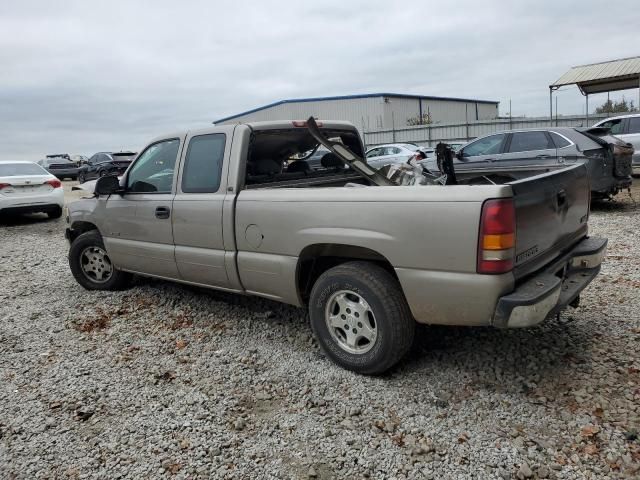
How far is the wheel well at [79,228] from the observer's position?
559 centimetres

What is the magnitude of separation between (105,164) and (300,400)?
23.6 metres

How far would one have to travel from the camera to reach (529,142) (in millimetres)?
9391

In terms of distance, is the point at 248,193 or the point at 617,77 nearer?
the point at 248,193

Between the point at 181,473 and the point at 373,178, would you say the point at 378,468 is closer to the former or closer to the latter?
the point at 181,473

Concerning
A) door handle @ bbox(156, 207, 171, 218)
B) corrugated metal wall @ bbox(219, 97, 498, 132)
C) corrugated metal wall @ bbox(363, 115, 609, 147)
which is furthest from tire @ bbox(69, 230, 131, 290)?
corrugated metal wall @ bbox(219, 97, 498, 132)

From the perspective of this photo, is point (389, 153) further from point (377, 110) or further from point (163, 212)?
point (377, 110)

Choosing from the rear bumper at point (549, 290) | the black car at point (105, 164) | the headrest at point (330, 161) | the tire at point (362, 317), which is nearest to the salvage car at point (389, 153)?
the black car at point (105, 164)

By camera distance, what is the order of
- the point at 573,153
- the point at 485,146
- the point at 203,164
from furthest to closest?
the point at 485,146, the point at 573,153, the point at 203,164

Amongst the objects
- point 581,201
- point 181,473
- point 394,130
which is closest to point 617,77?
point 394,130

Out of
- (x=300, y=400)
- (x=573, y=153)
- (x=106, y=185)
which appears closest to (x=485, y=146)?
(x=573, y=153)

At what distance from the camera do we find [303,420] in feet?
9.92

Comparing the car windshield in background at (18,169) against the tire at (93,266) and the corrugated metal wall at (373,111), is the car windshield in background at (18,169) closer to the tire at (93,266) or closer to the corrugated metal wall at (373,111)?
the tire at (93,266)

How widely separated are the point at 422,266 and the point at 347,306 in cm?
67

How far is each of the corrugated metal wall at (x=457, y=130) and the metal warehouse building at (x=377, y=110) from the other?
2.94 metres
